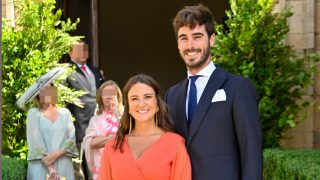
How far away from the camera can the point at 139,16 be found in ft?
41.9

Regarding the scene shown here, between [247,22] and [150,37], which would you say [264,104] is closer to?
[247,22]

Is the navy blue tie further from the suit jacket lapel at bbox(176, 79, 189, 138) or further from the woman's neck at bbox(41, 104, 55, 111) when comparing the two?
the woman's neck at bbox(41, 104, 55, 111)

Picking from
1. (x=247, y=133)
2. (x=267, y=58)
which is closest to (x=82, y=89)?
(x=267, y=58)

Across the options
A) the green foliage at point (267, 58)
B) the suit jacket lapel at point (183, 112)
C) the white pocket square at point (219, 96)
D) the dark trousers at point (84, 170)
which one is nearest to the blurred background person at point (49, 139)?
the dark trousers at point (84, 170)

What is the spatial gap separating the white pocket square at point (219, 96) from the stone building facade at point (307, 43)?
3.81 m

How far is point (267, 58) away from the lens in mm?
5984

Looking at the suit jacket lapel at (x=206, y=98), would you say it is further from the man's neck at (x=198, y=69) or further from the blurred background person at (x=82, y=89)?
the blurred background person at (x=82, y=89)

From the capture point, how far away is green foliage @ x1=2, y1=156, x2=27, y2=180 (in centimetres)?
502

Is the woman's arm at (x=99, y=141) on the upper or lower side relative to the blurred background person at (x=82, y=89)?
lower

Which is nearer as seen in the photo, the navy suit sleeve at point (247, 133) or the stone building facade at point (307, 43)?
the navy suit sleeve at point (247, 133)

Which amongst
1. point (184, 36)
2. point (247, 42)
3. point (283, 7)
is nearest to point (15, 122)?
point (247, 42)

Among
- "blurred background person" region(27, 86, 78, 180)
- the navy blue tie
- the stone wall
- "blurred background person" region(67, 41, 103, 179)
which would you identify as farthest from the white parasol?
the navy blue tie

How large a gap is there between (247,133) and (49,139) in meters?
3.28

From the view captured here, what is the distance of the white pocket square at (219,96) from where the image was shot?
2744 mm
